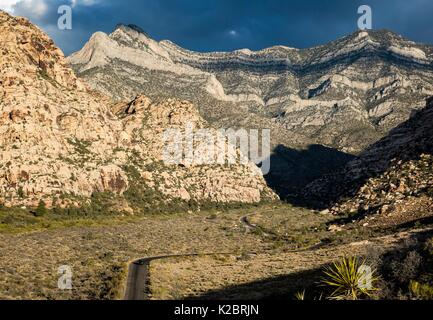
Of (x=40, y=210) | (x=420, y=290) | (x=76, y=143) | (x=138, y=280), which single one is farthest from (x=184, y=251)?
(x=76, y=143)

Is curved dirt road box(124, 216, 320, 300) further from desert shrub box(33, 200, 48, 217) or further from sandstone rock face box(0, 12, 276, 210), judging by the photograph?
sandstone rock face box(0, 12, 276, 210)

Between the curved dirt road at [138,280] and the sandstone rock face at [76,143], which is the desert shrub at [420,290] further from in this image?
the sandstone rock face at [76,143]

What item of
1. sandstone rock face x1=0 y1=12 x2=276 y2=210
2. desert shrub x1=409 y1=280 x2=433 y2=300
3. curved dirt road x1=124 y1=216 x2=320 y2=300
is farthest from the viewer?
sandstone rock face x1=0 y1=12 x2=276 y2=210

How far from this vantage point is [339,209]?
353ft

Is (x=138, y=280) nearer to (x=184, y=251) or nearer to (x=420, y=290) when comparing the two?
(x=184, y=251)

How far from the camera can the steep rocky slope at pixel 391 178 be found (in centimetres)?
8812

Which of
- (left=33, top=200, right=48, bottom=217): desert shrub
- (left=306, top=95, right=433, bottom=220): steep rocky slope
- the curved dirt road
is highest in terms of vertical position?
(left=306, top=95, right=433, bottom=220): steep rocky slope

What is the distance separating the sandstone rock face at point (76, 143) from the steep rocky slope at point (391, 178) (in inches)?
1086

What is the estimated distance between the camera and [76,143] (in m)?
114

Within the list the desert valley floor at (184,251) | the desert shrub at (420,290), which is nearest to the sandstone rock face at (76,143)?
the desert valley floor at (184,251)

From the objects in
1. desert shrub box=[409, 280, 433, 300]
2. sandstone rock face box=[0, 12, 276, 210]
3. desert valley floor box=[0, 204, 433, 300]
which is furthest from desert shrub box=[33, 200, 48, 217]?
desert shrub box=[409, 280, 433, 300]

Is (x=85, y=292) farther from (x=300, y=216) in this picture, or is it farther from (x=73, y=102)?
(x=73, y=102)

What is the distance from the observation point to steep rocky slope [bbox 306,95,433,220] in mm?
88125

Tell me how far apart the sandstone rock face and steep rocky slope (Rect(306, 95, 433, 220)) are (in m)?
27.6
